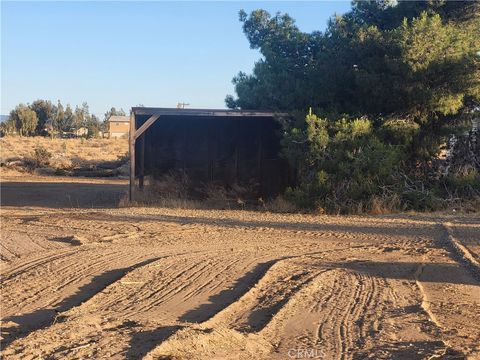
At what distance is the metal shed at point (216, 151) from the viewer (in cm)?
2062

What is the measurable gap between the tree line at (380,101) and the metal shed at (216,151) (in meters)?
1.28

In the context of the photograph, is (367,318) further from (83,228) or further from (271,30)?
(271,30)

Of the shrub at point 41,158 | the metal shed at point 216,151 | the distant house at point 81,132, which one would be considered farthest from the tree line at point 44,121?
the metal shed at point 216,151

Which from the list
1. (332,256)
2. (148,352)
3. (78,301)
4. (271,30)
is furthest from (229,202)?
(148,352)

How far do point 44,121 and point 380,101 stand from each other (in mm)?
66346

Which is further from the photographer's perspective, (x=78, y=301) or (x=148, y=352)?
(x=78, y=301)

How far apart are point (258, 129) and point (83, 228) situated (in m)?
9.21

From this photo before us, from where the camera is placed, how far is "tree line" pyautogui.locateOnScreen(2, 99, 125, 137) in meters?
70.7

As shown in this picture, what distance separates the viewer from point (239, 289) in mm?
7777

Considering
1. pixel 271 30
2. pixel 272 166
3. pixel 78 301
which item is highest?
pixel 271 30

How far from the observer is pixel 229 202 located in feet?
65.4

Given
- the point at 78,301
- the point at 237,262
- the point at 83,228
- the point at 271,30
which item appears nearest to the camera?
the point at 78,301

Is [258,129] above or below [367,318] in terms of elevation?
above

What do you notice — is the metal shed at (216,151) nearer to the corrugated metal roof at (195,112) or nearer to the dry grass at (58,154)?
the corrugated metal roof at (195,112)
